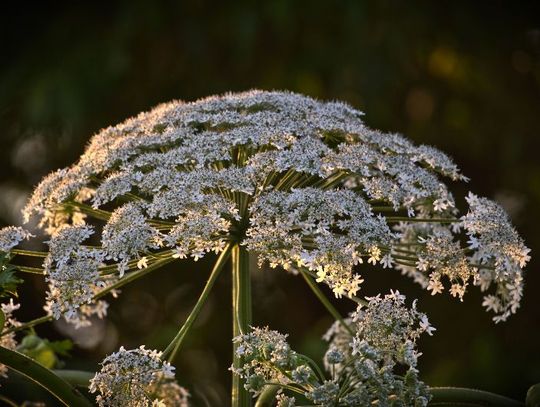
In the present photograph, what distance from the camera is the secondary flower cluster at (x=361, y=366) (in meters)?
2.57

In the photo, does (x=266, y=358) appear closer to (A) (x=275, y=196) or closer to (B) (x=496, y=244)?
(A) (x=275, y=196)

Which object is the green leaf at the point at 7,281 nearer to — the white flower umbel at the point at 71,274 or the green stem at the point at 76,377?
the white flower umbel at the point at 71,274

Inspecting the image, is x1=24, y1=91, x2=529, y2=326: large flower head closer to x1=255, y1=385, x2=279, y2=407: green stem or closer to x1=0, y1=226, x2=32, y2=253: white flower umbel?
x1=0, y1=226, x2=32, y2=253: white flower umbel

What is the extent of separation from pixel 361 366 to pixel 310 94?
26.4 feet

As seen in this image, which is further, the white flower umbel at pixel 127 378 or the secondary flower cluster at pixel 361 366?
the white flower umbel at pixel 127 378

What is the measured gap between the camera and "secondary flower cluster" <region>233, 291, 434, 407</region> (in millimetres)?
2568

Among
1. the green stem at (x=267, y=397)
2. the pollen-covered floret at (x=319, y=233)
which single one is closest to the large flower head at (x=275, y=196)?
the pollen-covered floret at (x=319, y=233)

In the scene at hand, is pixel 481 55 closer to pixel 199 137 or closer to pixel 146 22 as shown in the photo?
pixel 146 22

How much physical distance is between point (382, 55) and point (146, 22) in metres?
2.54

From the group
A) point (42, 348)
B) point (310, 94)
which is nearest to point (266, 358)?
point (42, 348)

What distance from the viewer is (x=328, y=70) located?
10.3 m

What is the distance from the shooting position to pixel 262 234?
9.38 feet

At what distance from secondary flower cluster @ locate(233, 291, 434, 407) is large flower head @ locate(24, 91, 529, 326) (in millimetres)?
144

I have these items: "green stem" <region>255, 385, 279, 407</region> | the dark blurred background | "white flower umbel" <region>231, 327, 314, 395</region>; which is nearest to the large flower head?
"white flower umbel" <region>231, 327, 314, 395</region>
